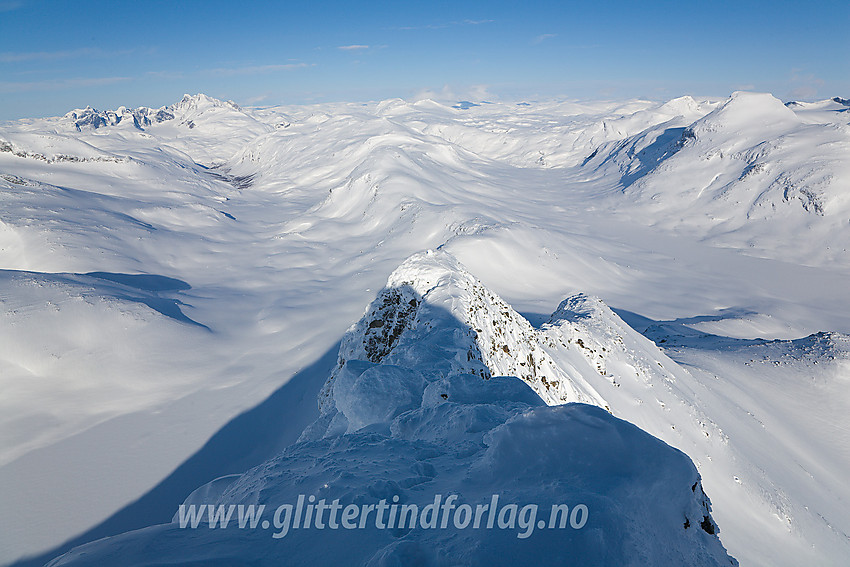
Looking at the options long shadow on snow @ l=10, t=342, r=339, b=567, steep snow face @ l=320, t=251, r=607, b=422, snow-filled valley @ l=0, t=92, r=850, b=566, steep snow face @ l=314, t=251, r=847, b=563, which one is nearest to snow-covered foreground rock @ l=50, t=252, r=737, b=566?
snow-filled valley @ l=0, t=92, r=850, b=566

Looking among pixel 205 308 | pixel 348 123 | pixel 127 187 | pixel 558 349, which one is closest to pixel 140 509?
pixel 558 349

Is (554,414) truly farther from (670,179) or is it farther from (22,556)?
(670,179)

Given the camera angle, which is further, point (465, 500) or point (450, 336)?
point (450, 336)

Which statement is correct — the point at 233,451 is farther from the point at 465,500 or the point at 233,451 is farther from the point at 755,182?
the point at 755,182

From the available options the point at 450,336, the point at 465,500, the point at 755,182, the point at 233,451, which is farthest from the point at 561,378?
the point at 755,182

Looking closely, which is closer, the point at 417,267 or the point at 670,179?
the point at 417,267

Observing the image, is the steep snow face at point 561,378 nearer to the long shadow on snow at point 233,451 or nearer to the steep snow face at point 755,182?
the long shadow on snow at point 233,451

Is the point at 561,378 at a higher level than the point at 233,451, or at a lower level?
higher

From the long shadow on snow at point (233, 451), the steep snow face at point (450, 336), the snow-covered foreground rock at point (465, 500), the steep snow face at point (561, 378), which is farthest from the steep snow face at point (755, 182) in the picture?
the snow-covered foreground rock at point (465, 500)
